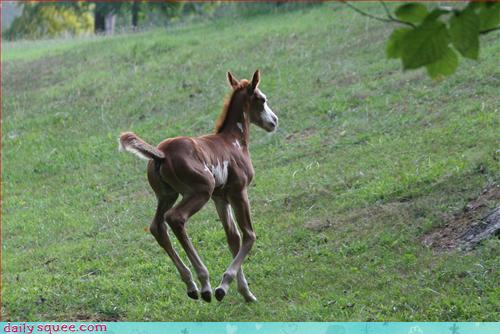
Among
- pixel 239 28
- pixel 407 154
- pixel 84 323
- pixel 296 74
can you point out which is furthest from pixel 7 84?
pixel 84 323

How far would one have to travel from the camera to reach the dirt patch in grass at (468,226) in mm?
8992

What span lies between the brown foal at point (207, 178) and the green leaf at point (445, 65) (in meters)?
4.73

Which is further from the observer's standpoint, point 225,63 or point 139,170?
point 225,63

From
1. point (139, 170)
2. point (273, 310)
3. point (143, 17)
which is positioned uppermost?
point (273, 310)

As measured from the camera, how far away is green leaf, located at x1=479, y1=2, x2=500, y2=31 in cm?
303

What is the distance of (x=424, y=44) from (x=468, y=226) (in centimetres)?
654

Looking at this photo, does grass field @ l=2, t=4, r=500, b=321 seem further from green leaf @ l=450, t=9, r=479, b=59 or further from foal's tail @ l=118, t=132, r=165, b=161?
green leaf @ l=450, t=9, r=479, b=59

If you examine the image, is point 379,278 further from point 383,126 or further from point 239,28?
point 239,28

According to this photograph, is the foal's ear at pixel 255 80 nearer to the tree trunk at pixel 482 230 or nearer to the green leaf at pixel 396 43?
the tree trunk at pixel 482 230

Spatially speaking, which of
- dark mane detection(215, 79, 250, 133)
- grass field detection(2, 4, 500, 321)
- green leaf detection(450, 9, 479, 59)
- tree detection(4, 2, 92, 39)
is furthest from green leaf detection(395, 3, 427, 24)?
tree detection(4, 2, 92, 39)

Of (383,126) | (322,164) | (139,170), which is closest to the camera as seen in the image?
(322,164)

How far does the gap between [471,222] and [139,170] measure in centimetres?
737

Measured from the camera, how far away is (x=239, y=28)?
24.7 m

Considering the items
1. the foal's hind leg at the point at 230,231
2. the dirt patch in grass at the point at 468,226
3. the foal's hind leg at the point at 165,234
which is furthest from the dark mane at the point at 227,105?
the dirt patch in grass at the point at 468,226
